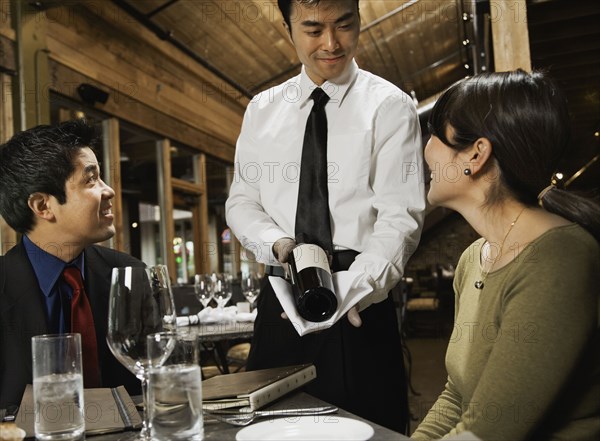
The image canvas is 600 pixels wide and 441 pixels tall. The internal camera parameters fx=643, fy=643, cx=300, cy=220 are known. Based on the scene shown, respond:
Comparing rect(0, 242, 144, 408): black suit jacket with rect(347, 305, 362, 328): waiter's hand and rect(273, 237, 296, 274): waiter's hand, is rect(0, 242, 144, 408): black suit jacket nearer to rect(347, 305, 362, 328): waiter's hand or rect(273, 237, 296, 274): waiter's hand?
rect(273, 237, 296, 274): waiter's hand

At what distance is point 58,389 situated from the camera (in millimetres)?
969

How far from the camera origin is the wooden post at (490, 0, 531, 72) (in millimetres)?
2676

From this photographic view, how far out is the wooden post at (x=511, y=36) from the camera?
2676mm

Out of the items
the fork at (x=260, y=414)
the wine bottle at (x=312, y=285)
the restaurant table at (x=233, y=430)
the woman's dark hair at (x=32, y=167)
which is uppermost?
the woman's dark hair at (x=32, y=167)

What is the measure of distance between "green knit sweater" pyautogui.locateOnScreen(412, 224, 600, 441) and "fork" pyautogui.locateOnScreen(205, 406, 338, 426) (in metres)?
0.25

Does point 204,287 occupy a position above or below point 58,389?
above

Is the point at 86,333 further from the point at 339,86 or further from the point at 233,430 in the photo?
the point at 339,86

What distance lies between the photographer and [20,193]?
1.94m

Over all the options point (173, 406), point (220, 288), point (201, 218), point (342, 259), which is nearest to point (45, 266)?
point (342, 259)

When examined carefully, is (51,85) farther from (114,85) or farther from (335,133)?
(335,133)

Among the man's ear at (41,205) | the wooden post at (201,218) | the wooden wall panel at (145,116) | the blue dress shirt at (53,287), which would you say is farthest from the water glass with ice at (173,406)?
the wooden post at (201,218)

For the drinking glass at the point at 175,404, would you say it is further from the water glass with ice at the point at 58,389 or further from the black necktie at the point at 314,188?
the black necktie at the point at 314,188

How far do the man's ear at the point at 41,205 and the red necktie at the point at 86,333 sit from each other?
1.16 feet

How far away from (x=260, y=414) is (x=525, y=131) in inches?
27.4
